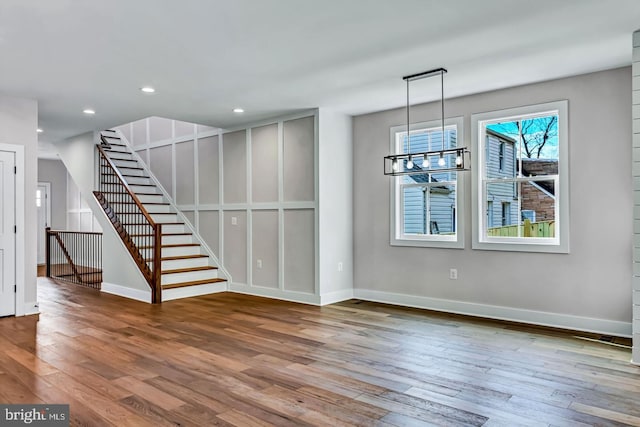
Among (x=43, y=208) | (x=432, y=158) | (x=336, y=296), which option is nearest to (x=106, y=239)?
(x=336, y=296)

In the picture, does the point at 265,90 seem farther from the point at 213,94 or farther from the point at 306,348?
the point at 306,348

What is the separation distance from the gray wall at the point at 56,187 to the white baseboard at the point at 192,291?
22.5ft

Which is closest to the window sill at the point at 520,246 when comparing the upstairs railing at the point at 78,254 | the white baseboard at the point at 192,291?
the white baseboard at the point at 192,291

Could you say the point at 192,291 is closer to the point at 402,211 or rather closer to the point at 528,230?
the point at 402,211

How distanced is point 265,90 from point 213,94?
2.05 feet

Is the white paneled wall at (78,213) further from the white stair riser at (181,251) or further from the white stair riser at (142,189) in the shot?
the white stair riser at (181,251)

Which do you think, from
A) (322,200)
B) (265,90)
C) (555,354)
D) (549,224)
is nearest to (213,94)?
(265,90)

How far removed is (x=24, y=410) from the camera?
2764 mm

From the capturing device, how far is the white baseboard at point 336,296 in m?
5.96

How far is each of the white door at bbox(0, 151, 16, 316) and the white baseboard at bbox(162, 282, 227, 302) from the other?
5.94 feet

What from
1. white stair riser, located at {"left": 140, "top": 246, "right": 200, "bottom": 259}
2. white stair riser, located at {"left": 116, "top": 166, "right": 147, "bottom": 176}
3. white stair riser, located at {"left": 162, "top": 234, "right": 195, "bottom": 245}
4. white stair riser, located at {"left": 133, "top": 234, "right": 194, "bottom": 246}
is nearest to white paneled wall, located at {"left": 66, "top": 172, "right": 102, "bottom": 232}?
white stair riser, located at {"left": 116, "top": 166, "right": 147, "bottom": 176}

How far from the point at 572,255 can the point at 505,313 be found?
37.7 inches

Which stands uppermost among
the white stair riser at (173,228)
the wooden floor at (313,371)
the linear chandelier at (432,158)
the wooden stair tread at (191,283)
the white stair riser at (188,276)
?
the linear chandelier at (432,158)

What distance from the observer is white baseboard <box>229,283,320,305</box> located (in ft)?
19.8
